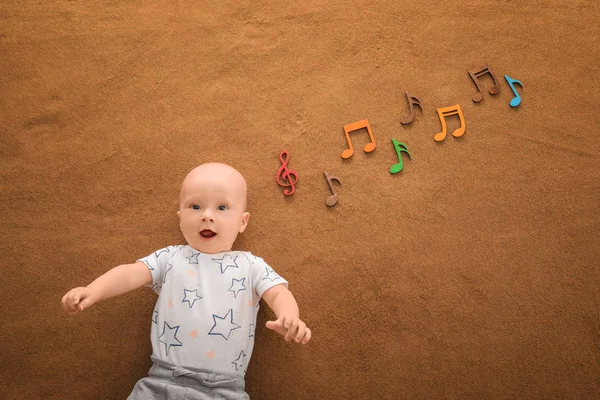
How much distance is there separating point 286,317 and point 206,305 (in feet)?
0.73

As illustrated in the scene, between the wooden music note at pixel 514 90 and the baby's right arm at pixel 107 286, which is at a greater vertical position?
the wooden music note at pixel 514 90

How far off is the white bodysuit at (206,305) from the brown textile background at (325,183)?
5.3 inches

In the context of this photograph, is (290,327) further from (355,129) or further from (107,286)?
(355,129)

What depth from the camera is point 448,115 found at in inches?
51.3

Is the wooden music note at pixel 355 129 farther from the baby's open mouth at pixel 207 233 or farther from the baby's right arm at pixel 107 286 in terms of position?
the baby's right arm at pixel 107 286

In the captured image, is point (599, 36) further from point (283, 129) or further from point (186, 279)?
point (186, 279)

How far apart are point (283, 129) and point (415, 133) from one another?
0.39 metres

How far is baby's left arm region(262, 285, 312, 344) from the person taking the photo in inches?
34.5

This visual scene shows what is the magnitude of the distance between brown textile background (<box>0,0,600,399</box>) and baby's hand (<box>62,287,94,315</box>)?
0.89ft

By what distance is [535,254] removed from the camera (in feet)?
4.04

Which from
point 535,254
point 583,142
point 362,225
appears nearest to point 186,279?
point 362,225

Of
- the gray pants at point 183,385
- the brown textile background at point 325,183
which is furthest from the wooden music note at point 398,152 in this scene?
the gray pants at point 183,385

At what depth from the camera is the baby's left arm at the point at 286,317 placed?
0.88 m

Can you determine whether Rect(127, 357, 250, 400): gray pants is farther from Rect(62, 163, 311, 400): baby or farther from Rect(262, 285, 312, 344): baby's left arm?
Rect(262, 285, 312, 344): baby's left arm
